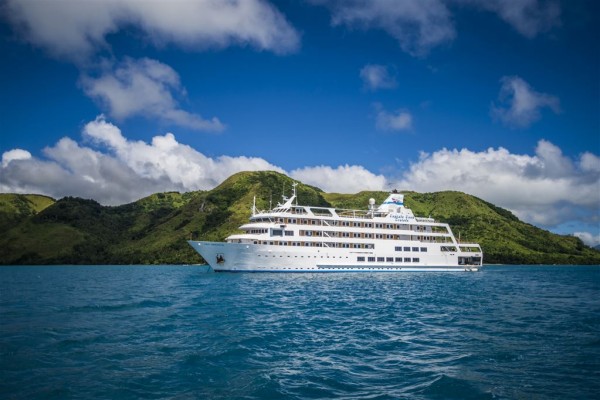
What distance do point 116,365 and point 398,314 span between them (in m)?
17.6

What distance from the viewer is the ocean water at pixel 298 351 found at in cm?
1202

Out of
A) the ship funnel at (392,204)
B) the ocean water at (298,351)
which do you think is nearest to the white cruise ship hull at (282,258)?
the ship funnel at (392,204)

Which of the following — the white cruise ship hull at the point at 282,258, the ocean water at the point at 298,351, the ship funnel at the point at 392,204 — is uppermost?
the ship funnel at the point at 392,204

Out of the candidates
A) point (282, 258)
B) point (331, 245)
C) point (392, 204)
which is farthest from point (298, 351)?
point (392, 204)

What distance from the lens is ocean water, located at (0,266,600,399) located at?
39.4 feet

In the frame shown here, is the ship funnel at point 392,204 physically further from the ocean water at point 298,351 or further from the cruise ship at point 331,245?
the ocean water at point 298,351

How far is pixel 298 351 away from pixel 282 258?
46.9m

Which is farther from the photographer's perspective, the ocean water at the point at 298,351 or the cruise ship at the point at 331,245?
the cruise ship at the point at 331,245

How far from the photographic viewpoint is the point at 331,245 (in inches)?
Answer: 2689

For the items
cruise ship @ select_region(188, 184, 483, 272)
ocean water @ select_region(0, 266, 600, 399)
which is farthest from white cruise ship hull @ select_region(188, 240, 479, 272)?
ocean water @ select_region(0, 266, 600, 399)

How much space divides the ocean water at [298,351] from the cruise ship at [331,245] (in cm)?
3226

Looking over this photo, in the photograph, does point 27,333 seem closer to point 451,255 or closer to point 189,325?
point 189,325

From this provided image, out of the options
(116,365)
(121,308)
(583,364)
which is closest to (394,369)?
(583,364)

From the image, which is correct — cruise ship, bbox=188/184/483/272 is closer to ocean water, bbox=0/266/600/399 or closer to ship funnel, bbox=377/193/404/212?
ship funnel, bbox=377/193/404/212
